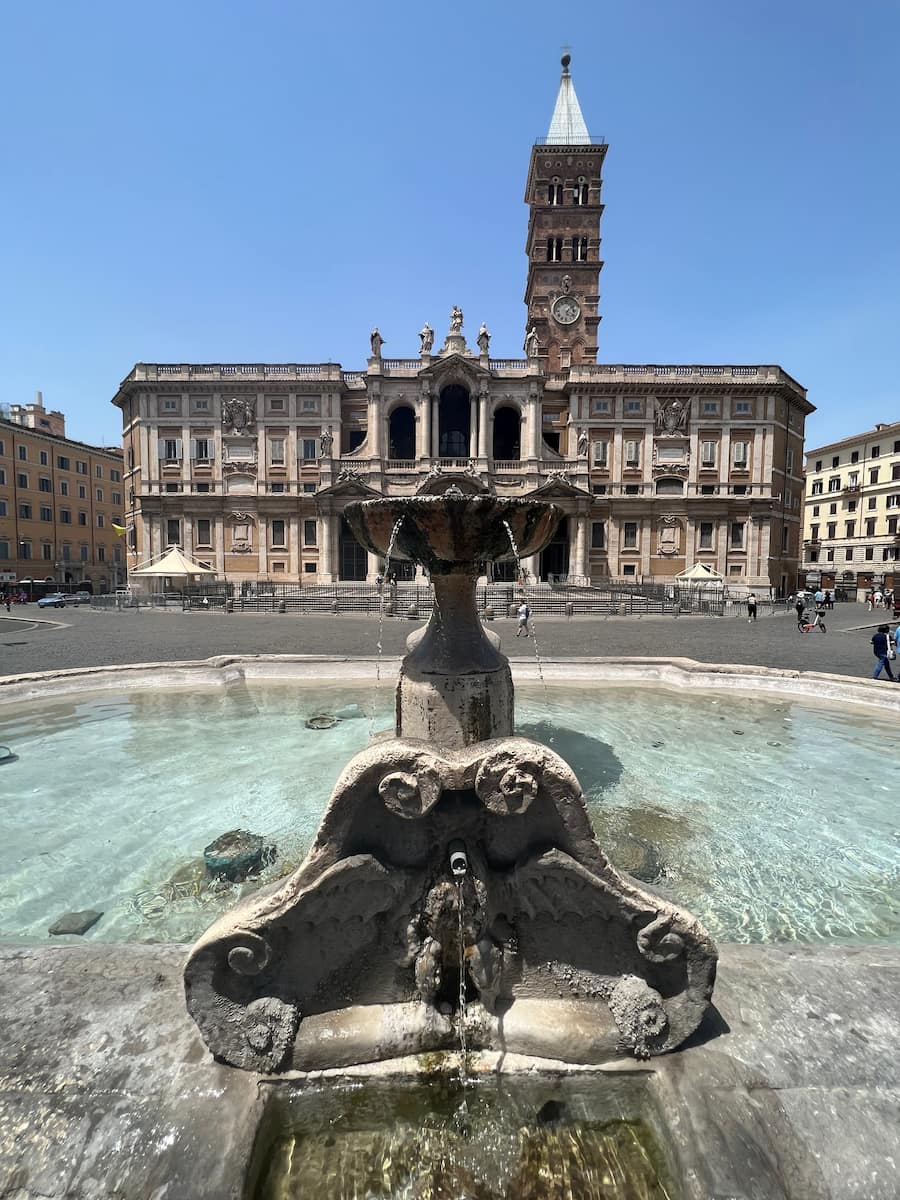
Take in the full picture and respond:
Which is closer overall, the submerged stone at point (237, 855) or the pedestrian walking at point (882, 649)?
the submerged stone at point (237, 855)

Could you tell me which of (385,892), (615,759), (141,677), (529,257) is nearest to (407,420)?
(529,257)

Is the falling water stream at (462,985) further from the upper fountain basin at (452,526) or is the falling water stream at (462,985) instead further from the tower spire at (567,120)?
the tower spire at (567,120)

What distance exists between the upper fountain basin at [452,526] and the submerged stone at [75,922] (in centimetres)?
283

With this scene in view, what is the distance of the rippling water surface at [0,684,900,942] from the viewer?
3.31m

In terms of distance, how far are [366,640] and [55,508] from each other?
50.5m

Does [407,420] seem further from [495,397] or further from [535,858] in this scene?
[535,858]

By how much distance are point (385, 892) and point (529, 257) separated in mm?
58654

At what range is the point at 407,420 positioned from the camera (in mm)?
42812

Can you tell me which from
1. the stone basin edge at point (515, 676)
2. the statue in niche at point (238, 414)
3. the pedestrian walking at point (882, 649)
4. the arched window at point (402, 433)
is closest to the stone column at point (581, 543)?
the arched window at point (402, 433)

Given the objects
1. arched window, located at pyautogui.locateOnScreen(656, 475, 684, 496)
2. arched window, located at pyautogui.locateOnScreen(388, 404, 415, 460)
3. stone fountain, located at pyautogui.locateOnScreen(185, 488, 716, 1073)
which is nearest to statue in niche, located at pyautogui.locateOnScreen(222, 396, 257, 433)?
arched window, located at pyautogui.locateOnScreen(388, 404, 415, 460)

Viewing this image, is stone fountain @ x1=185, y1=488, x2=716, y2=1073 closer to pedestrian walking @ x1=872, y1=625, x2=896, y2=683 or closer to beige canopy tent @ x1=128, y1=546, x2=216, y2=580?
pedestrian walking @ x1=872, y1=625, x2=896, y2=683

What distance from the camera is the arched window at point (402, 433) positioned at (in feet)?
139

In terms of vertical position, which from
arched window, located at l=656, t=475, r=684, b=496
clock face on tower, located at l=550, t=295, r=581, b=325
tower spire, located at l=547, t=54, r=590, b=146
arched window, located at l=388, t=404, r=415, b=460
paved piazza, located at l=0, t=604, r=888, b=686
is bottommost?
paved piazza, located at l=0, t=604, r=888, b=686

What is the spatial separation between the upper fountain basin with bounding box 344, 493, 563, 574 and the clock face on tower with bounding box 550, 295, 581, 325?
48.1 meters
